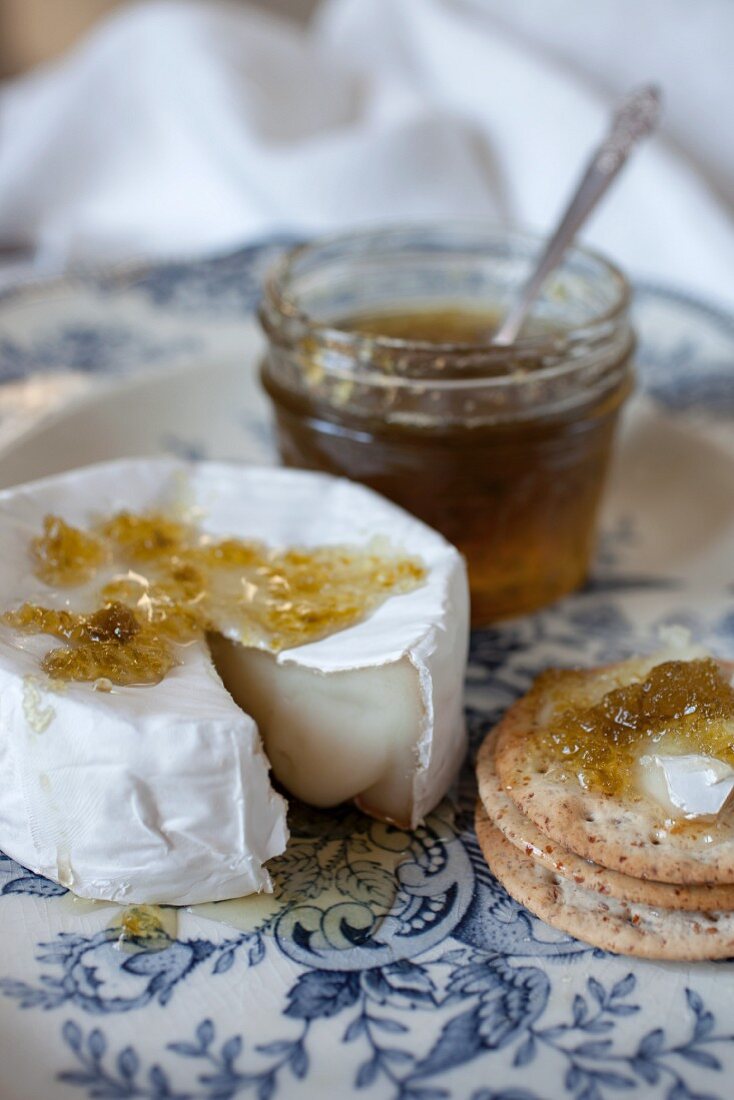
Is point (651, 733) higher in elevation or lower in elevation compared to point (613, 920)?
higher

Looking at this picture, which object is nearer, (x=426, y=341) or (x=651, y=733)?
(x=651, y=733)

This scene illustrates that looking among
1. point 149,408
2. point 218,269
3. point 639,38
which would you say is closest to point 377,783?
point 149,408

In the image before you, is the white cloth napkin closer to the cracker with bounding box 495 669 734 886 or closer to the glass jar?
the glass jar

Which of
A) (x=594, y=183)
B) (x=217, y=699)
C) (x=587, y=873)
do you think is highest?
(x=594, y=183)

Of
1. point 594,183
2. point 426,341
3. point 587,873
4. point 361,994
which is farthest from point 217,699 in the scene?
point 594,183

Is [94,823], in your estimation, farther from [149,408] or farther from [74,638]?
[149,408]

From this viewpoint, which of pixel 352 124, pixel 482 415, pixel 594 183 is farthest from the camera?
pixel 352 124

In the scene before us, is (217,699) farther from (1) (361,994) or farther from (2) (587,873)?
(2) (587,873)
